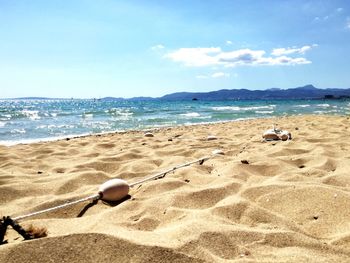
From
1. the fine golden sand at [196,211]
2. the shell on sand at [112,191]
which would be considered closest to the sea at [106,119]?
the fine golden sand at [196,211]

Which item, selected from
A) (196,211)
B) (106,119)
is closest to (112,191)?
(196,211)

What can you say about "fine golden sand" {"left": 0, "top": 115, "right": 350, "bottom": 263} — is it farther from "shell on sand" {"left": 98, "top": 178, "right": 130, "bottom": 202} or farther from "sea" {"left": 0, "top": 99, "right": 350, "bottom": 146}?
"sea" {"left": 0, "top": 99, "right": 350, "bottom": 146}

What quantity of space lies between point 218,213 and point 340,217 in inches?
29.8

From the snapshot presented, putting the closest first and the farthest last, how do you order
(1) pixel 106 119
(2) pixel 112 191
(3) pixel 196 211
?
(3) pixel 196 211 → (2) pixel 112 191 → (1) pixel 106 119

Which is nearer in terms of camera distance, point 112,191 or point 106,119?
point 112,191

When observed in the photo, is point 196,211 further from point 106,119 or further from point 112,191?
point 106,119

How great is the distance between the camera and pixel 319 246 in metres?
1.80

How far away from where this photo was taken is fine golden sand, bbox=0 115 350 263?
167cm

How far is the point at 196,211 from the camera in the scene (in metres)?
2.31

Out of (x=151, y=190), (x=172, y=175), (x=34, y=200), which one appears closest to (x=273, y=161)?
(x=172, y=175)

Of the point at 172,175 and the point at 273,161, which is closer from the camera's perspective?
the point at 172,175

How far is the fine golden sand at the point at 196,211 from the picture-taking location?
1.67 metres

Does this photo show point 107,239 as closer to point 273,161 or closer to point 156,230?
point 156,230

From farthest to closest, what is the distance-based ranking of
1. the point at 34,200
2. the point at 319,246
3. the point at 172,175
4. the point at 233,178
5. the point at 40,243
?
the point at 172,175 < the point at 233,178 < the point at 34,200 < the point at 319,246 < the point at 40,243
